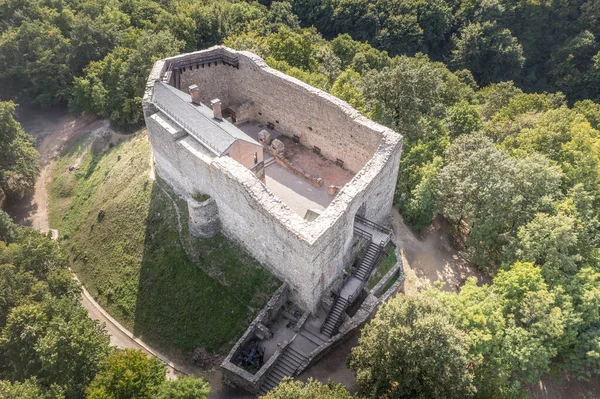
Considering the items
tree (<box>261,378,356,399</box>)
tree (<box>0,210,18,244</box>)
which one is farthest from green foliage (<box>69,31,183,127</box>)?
tree (<box>261,378,356,399</box>)

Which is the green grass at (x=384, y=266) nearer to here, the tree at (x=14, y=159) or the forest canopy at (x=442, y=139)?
the forest canopy at (x=442, y=139)

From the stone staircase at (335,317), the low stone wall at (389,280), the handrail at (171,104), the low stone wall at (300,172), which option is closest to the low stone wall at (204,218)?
the handrail at (171,104)

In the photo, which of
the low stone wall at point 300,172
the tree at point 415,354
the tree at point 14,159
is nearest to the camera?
the tree at point 415,354

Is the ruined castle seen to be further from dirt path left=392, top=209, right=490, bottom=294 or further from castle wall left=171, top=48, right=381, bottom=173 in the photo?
dirt path left=392, top=209, right=490, bottom=294

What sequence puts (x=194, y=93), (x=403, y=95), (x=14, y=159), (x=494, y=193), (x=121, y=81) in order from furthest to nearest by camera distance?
(x=121, y=81) → (x=14, y=159) → (x=403, y=95) → (x=194, y=93) → (x=494, y=193)

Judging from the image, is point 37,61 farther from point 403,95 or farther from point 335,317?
point 335,317

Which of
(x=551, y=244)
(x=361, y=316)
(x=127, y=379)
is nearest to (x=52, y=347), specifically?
(x=127, y=379)
